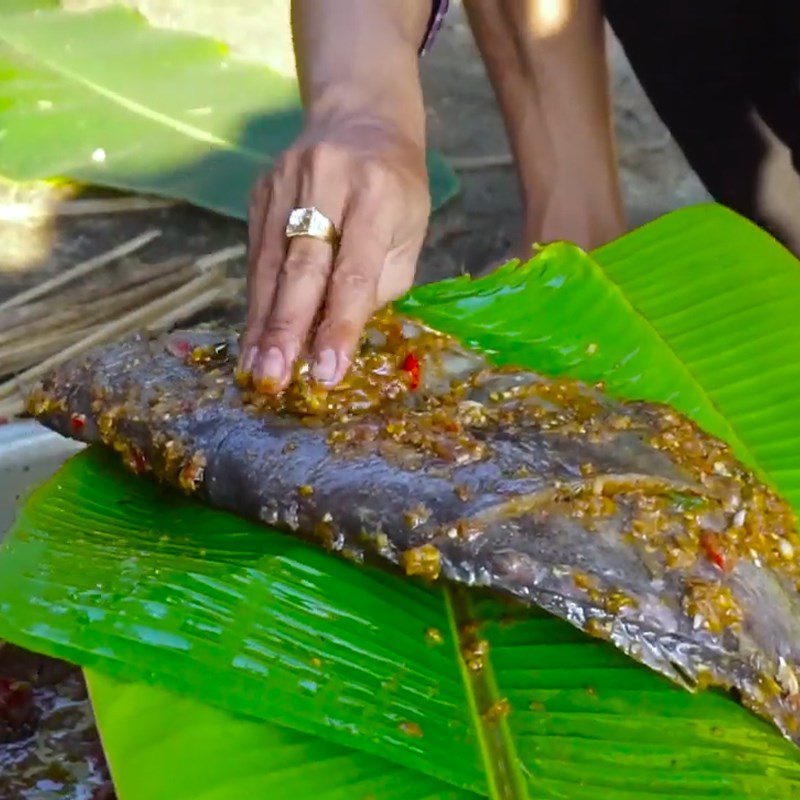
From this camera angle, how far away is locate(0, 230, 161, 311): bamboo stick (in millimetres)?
2943

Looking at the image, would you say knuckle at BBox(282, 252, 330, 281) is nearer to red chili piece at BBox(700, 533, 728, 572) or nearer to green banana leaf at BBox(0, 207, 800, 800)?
green banana leaf at BBox(0, 207, 800, 800)

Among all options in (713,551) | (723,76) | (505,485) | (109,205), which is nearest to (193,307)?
(109,205)

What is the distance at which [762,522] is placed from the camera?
4.11 feet

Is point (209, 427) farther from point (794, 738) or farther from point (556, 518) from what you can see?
point (794, 738)

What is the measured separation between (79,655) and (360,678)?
312mm

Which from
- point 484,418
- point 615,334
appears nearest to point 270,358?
point 484,418

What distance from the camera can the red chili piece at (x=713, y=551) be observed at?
1.17m

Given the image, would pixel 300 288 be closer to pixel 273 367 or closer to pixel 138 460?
pixel 273 367

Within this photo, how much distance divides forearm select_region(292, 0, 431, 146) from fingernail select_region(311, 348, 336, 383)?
684mm

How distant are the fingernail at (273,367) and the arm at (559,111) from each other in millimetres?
1664

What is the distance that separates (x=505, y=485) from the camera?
1199 millimetres

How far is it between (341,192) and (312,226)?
10 centimetres

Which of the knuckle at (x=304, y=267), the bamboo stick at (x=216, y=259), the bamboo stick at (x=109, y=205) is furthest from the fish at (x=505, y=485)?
the bamboo stick at (x=109, y=205)

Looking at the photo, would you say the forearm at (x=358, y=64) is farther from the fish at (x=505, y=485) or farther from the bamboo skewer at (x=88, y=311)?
the bamboo skewer at (x=88, y=311)
